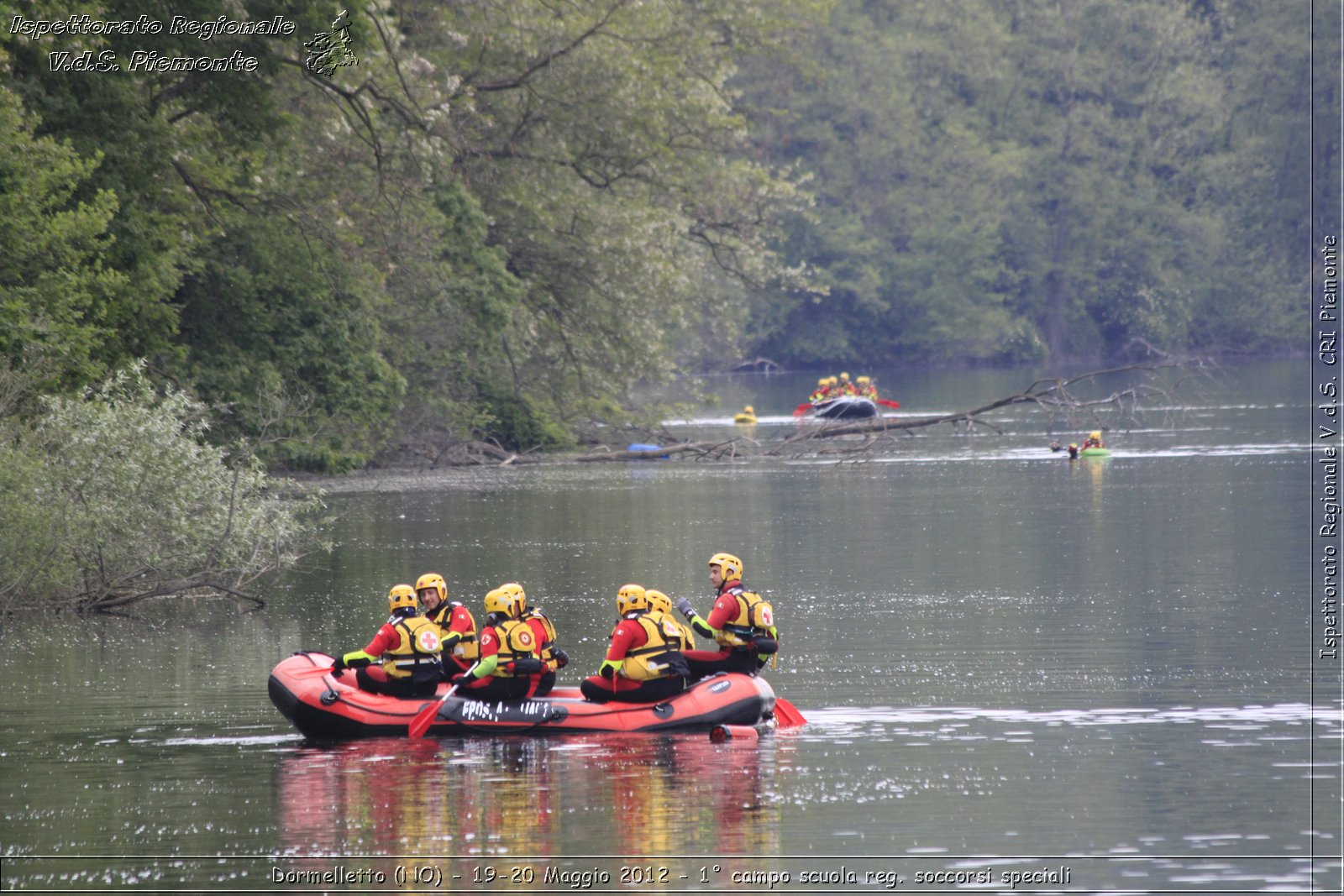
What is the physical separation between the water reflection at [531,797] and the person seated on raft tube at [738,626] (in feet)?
4.09

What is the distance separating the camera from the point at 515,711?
15.4 m

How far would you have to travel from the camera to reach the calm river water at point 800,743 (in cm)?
1158

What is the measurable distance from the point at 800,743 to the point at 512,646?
97.9 inches

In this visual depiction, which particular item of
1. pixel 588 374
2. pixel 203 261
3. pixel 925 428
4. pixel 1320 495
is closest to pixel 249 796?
pixel 203 261

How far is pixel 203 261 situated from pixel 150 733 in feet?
51.1

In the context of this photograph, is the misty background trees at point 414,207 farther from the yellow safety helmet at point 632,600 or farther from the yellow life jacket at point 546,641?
the yellow safety helmet at point 632,600

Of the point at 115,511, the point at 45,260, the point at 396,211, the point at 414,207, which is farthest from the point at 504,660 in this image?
the point at 414,207

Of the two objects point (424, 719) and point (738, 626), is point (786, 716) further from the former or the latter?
point (424, 719)

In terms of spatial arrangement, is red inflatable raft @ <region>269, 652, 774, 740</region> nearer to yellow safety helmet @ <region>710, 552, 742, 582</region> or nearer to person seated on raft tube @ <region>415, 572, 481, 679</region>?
person seated on raft tube @ <region>415, 572, 481, 679</region>

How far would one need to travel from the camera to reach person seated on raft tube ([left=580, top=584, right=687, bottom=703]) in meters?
15.4

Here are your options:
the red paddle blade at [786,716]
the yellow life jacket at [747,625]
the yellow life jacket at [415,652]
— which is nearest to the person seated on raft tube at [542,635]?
the yellow life jacket at [415,652]

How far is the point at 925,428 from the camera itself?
173ft

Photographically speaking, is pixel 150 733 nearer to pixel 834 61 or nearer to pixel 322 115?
pixel 322 115

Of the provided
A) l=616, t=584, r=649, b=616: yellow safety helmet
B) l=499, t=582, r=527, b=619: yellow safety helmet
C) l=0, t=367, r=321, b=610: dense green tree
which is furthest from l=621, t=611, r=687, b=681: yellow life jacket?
l=0, t=367, r=321, b=610: dense green tree
